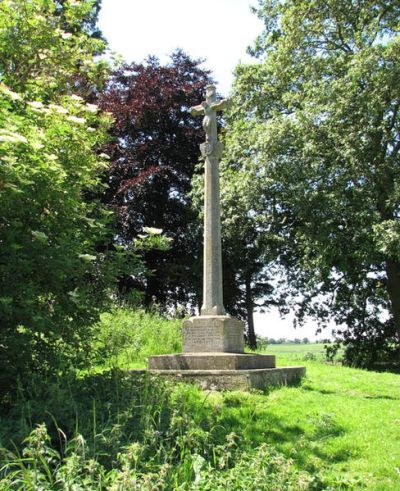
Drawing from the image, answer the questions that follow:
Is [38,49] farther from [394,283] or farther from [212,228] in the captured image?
[394,283]

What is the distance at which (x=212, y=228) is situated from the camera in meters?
10.1

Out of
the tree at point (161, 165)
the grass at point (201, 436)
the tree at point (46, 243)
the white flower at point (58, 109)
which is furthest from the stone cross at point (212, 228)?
the tree at point (161, 165)

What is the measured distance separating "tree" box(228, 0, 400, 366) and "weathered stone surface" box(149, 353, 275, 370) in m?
7.53

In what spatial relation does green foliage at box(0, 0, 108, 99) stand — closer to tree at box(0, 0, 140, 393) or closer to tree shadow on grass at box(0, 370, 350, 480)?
tree at box(0, 0, 140, 393)

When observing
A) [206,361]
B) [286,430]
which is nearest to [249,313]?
[206,361]

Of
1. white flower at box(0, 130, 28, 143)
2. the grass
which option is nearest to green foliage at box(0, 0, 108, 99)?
white flower at box(0, 130, 28, 143)

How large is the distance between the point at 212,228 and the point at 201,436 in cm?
544

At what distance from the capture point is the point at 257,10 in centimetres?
2092

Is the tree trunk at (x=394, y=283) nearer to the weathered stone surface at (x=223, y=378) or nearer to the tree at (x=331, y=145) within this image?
the tree at (x=331, y=145)

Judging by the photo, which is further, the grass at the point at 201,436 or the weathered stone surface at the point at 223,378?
the weathered stone surface at the point at 223,378

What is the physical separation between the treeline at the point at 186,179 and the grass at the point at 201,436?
0.72 meters

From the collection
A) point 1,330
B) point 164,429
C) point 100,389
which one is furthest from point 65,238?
point 164,429

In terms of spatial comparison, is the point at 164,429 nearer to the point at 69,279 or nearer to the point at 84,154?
the point at 69,279

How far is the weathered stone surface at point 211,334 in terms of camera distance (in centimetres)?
930
